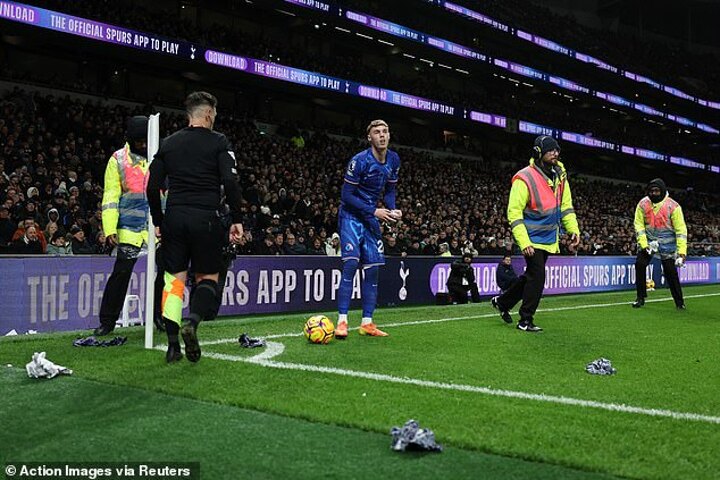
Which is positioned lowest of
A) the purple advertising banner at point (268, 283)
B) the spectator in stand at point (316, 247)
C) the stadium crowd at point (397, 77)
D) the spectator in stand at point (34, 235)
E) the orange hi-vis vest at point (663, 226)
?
the purple advertising banner at point (268, 283)

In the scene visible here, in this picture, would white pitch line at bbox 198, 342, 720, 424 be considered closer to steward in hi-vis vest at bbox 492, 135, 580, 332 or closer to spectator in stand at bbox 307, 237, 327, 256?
steward in hi-vis vest at bbox 492, 135, 580, 332

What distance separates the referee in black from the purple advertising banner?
444 centimetres

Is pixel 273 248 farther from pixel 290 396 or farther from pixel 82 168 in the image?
pixel 290 396

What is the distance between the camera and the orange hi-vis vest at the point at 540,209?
8.55 meters

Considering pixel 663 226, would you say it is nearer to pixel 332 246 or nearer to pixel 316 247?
pixel 332 246

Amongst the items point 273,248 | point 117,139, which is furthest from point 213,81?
point 273,248

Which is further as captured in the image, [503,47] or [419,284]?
[503,47]

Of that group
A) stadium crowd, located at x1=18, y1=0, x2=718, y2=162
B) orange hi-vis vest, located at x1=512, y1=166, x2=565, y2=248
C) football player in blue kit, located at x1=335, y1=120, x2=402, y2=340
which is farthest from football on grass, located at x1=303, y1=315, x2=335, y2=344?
stadium crowd, located at x1=18, y1=0, x2=718, y2=162

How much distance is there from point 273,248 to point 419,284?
3725 mm

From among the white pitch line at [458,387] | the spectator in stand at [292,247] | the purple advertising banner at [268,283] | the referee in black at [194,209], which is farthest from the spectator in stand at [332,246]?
the referee in black at [194,209]

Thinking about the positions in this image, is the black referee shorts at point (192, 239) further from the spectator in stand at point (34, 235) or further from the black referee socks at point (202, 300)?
the spectator in stand at point (34, 235)

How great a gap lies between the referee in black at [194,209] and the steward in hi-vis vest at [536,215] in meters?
4.11

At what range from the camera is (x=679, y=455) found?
10.7 feet

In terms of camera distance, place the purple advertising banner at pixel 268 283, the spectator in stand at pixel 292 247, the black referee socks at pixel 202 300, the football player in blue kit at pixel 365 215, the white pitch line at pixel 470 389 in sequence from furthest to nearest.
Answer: the spectator in stand at pixel 292 247, the purple advertising banner at pixel 268 283, the football player in blue kit at pixel 365 215, the black referee socks at pixel 202 300, the white pitch line at pixel 470 389
